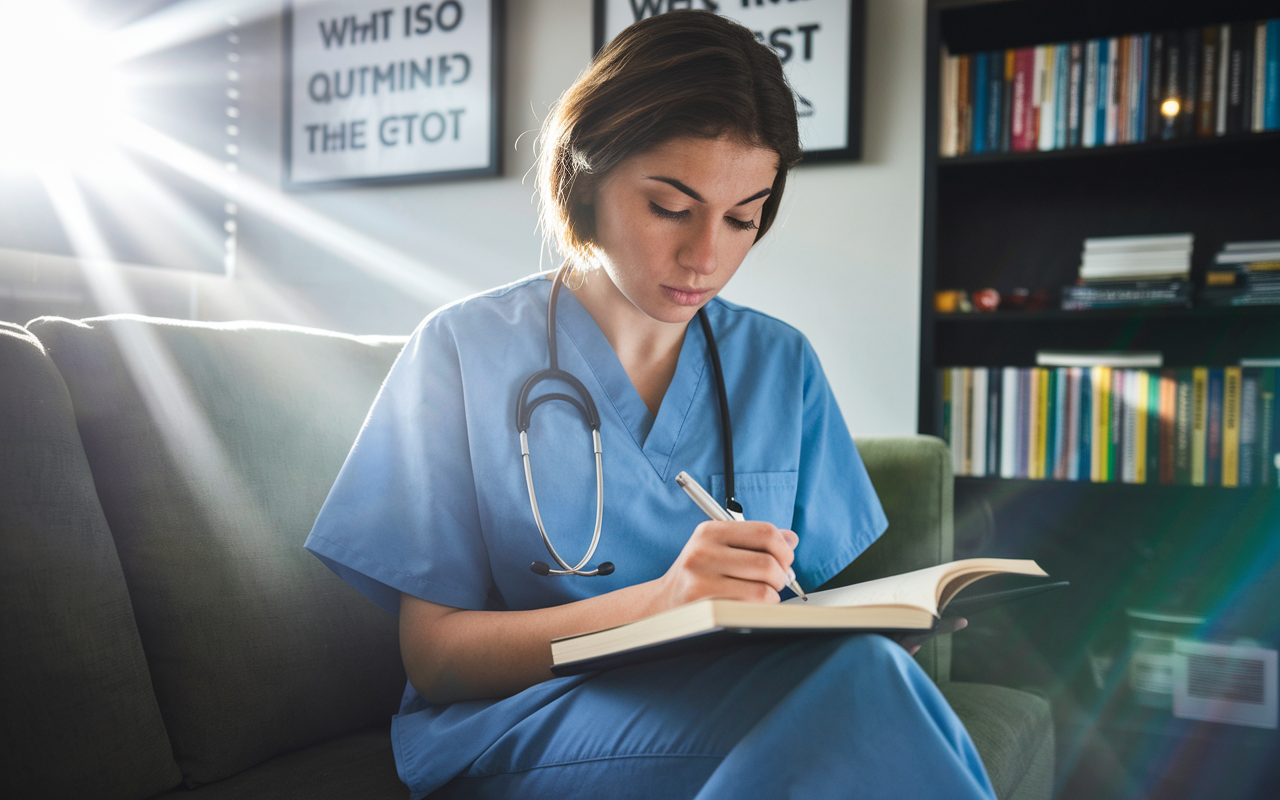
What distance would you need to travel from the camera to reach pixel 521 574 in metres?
0.84

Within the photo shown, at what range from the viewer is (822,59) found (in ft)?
6.22

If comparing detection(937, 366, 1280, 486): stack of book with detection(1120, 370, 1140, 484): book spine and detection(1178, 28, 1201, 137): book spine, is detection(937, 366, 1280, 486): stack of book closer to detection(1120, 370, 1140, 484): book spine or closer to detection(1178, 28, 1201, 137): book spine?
detection(1120, 370, 1140, 484): book spine

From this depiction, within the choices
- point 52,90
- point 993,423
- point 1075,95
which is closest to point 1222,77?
point 1075,95

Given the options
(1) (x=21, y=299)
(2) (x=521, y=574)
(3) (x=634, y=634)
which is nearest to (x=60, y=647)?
(2) (x=521, y=574)

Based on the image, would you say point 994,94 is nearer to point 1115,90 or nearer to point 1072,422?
point 1115,90

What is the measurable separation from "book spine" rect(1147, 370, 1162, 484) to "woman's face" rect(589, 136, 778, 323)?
104cm

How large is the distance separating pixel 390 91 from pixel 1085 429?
1.90m

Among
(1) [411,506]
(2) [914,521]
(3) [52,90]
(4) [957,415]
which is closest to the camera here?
(1) [411,506]

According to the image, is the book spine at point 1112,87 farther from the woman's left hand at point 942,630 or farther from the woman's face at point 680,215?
the woman's left hand at point 942,630

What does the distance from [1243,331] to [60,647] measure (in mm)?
2025

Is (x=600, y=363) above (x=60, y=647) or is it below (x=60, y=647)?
above

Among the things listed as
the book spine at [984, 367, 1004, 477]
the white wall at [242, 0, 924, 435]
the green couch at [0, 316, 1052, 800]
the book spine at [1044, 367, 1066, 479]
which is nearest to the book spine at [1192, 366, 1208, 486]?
the book spine at [1044, 367, 1066, 479]

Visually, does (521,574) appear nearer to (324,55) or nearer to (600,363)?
(600,363)

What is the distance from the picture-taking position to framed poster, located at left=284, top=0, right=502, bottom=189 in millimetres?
2188
